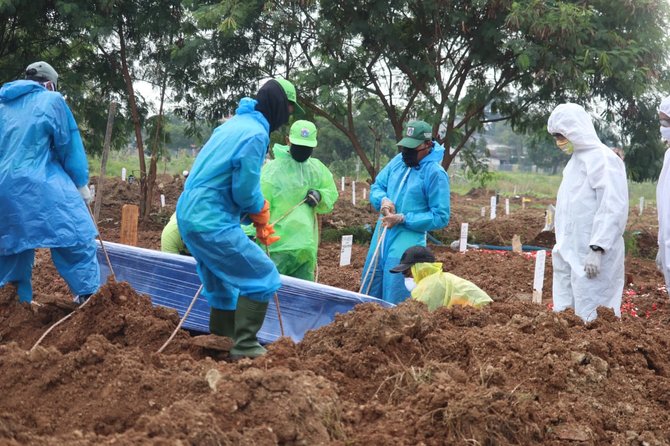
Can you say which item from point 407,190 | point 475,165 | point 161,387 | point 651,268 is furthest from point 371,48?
point 161,387

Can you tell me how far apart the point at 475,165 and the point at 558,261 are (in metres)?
9.41

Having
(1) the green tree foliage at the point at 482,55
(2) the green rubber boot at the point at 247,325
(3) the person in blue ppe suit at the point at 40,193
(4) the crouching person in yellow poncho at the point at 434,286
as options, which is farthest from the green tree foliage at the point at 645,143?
(2) the green rubber boot at the point at 247,325

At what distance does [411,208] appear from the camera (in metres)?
6.62

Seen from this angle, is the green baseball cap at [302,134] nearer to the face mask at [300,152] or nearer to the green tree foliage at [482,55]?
the face mask at [300,152]

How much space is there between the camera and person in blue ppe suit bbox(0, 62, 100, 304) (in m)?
5.86

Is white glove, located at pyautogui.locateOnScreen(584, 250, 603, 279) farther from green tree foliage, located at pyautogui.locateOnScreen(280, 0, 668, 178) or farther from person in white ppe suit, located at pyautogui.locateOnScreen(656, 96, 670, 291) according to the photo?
green tree foliage, located at pyautogui.locateOnScreen(280, 0, 668, 178)

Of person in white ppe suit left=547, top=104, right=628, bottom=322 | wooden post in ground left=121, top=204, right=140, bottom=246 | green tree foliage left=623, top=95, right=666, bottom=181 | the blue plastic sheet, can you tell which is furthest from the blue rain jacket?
green tree foliage left=623, top=95, right=666, bottom=181

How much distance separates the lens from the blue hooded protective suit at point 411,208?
651 cm

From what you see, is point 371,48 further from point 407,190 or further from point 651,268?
point 407,190

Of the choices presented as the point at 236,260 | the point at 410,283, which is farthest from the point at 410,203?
the point at 236,260

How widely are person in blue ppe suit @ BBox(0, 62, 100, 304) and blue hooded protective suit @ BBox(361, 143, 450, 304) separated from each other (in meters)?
2.14

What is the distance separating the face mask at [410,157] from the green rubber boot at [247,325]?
6.97 ft

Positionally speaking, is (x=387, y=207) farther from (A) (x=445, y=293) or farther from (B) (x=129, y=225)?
(B) (x=129, y=225)

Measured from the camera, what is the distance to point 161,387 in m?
3.65
